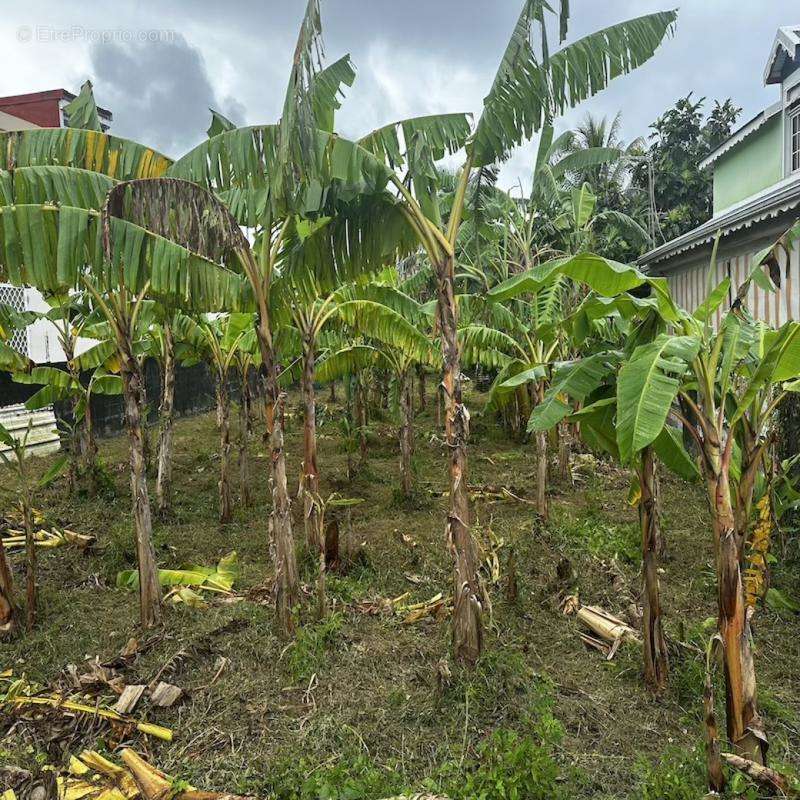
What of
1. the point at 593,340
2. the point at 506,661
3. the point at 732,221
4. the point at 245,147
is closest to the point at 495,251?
the point at 732,221

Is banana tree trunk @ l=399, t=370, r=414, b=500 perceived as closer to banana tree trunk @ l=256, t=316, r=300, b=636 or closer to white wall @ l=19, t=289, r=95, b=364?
banana tree trunk @ l=256, t=316, r=300, b=636

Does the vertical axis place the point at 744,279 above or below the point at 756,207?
below

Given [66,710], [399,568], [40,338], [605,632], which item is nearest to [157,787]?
[66,710]

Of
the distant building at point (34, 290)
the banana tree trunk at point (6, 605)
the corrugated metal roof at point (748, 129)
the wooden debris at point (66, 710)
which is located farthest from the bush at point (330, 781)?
the corrugated metal roof at point (748, 129)

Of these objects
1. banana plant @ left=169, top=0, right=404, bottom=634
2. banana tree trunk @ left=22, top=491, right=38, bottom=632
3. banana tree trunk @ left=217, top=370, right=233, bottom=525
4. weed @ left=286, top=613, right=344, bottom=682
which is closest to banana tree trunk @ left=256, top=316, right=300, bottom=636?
banana plant @ left=169, top=0, right=404, bottom=634

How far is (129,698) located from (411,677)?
2.11 metres

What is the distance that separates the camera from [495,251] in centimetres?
1356

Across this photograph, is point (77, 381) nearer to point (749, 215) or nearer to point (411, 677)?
point (411, 677)

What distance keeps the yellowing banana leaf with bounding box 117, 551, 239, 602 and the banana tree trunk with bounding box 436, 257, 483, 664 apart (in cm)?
292

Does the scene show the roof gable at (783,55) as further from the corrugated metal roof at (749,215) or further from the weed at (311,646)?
the weed at (311,646)

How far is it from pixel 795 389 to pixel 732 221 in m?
4.90

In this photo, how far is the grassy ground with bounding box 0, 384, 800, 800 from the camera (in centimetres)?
387

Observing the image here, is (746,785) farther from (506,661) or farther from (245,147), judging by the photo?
(245,147)

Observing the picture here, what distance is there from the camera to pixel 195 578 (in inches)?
261
